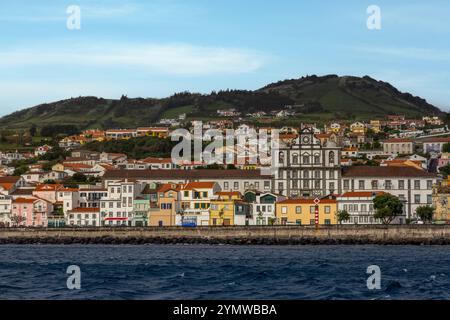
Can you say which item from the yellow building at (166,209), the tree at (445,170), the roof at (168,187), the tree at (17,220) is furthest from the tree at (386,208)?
the tree at (445,170)

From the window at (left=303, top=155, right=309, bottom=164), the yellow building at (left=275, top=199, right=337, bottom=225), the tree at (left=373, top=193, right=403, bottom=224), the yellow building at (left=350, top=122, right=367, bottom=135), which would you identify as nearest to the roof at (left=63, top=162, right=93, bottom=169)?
the window at (left=303, top=155, right=309, bottom=164)

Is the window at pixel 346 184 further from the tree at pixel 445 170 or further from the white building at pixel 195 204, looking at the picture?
the tree at pixel 445 170

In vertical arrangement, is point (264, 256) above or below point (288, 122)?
below

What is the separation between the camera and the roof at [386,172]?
92.4m

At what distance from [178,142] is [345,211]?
2527 inches

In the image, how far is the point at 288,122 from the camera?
7092 inches

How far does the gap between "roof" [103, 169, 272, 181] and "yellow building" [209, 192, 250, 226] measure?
1111cm

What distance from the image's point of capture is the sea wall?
73.8 meters

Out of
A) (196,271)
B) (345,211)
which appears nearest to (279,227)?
(345,211)

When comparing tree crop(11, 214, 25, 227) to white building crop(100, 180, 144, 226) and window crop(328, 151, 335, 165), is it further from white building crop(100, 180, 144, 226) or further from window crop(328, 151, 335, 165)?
window crop(328, 151, 335, 165)

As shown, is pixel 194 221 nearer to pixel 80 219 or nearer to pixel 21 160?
pixel 80 219

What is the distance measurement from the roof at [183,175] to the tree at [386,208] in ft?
52.4

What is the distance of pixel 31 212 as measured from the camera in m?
90.4
